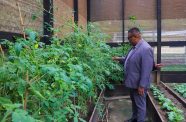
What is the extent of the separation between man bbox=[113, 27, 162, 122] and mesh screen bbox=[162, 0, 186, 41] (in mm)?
4116

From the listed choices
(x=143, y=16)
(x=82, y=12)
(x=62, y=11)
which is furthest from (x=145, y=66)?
(x=143, y=16)

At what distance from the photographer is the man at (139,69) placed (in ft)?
16.6

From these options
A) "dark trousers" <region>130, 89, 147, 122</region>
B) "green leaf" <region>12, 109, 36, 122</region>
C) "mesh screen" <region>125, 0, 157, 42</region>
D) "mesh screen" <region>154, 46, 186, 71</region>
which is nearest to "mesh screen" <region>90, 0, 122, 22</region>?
"mesh screen" <region>125, 0, 157, 42</region>

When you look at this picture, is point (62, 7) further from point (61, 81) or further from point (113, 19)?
point (61, 81)

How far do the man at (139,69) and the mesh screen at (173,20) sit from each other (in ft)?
13.5

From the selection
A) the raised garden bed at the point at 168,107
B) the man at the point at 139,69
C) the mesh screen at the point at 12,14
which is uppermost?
the mesh screen at the point at 12,14

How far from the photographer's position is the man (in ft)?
16.6

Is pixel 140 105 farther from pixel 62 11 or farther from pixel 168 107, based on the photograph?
pixel 62 11

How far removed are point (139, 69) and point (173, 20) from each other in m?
4.45

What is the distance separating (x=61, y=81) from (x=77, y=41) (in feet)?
7.05

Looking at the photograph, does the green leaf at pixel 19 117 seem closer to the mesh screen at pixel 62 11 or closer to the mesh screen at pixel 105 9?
the mesh screen at pixel 62 11

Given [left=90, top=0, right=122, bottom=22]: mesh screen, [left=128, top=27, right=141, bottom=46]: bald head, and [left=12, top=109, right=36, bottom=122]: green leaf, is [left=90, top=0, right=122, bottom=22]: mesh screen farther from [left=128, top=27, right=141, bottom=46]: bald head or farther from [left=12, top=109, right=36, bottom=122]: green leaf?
[left=12, top=109, right=36, bottom=122]: green leaf

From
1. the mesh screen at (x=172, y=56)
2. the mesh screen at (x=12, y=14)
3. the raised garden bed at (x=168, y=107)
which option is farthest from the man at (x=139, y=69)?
the mesh screen at (x=172, y=56)

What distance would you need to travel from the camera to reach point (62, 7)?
6.89 meters
